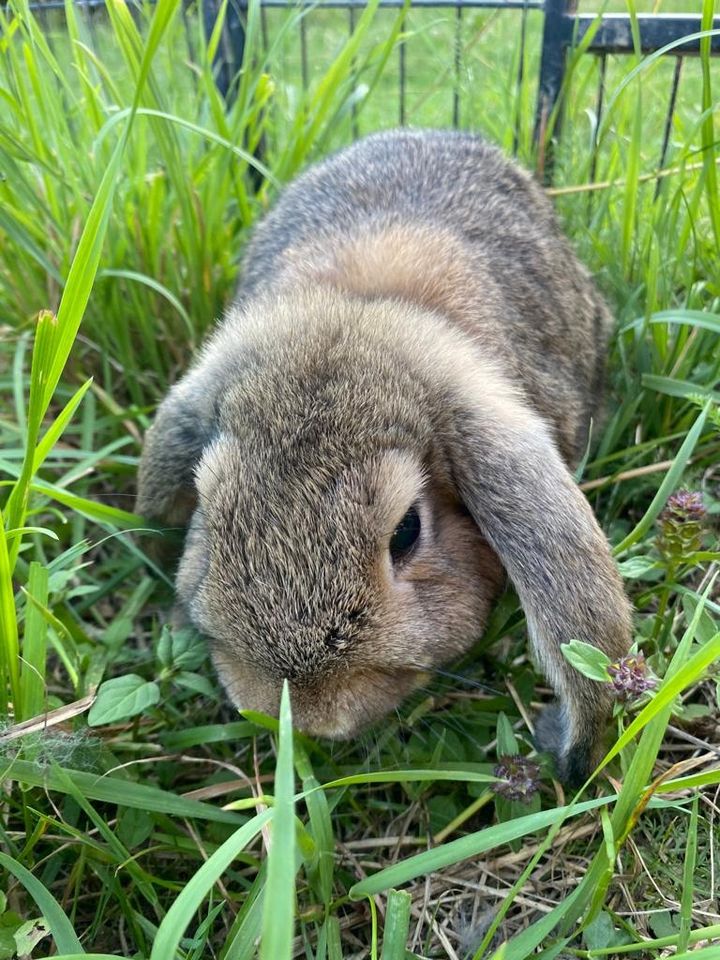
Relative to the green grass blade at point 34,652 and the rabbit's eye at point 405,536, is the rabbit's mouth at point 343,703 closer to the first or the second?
the rabbit's eye at point 405,536

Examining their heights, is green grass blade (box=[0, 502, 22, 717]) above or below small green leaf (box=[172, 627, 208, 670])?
above

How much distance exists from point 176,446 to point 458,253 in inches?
42.6

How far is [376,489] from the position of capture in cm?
194

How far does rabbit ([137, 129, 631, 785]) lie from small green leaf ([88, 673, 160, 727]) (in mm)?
182

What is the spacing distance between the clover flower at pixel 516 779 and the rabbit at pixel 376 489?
11 centimetres

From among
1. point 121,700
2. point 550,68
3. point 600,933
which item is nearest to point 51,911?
point 121,700

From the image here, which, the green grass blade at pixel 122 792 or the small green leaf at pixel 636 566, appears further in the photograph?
the small green leaf at pixel 636 566

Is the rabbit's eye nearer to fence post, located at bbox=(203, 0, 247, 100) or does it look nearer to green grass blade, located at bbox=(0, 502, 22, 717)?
green grass blade, located at bbox=(0, 502, 22, 717)

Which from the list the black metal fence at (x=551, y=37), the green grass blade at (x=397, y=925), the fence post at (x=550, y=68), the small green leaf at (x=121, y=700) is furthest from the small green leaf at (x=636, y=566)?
the fence post at (x=550, y=68)

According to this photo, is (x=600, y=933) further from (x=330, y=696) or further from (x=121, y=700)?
(x=121, y=700)

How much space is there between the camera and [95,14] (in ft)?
13.8

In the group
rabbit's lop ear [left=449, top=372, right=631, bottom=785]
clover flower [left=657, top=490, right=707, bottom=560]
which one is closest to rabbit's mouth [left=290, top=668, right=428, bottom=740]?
rabbit's lop ear [left=449, top=372, right=631, bottom=785]

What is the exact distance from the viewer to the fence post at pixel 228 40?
396 centimetres

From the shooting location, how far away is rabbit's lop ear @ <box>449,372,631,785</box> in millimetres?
1952
